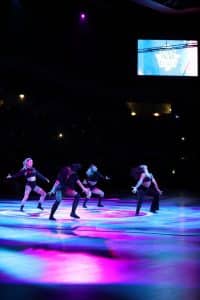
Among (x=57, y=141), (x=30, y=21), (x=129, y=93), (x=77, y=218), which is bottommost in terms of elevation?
(x=77, y=218)

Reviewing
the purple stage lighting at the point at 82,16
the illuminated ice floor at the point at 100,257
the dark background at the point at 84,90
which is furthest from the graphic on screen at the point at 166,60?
the illuminated ice floor at the point at 100,257

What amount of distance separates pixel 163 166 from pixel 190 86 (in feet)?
25.8

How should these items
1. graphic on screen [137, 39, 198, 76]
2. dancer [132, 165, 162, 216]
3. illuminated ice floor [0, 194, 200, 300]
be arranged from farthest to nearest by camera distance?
graphic on screen [137, 39, 198, 76] < dancer [132, 165, 162, 216] < illuminated ice floor [0, 194, 200, 300]

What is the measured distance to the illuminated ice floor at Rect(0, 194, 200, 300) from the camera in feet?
23.5

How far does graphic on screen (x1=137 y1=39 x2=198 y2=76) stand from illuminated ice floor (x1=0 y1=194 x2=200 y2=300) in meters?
20.4

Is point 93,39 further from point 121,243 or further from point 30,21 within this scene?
point 121,243

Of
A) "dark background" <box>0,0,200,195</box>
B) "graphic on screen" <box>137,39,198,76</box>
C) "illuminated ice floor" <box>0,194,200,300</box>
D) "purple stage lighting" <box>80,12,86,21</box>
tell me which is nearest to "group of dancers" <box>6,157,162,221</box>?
"illuminated ice floor" <box>0,194,200,300</box>

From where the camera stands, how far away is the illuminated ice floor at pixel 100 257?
23.5 feet

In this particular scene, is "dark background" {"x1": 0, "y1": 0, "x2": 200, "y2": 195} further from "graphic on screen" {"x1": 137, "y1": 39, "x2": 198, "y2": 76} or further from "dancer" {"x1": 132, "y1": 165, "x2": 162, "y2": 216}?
"dancer" {"x1": 132, "y1": 165, "x2": 162, "y2": 216}

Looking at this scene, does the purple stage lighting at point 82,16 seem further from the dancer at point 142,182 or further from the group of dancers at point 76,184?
the dancer at point 142,182

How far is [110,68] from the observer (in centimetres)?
3862

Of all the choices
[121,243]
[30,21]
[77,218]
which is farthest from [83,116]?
[121,243]

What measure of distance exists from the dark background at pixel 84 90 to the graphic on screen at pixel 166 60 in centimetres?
76

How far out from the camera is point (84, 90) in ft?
129
